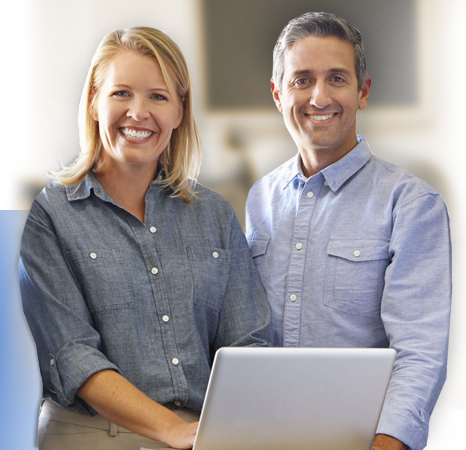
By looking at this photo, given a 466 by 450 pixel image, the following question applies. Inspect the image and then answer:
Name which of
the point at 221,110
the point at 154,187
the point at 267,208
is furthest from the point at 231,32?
the point at 154,187

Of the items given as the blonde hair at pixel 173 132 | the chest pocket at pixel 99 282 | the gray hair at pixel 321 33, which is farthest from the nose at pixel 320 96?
the chest pocket at pixel 99 282

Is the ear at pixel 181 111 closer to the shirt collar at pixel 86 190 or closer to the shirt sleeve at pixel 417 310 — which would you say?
the shirt collar at pixel 86 190

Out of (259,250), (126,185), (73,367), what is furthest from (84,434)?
(259,250)

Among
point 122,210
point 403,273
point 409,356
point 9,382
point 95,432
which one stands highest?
point 122,210

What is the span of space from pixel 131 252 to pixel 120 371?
0.27 metres

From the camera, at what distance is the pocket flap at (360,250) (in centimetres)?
188

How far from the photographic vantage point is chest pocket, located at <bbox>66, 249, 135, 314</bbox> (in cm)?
165

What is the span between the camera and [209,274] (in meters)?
1.80

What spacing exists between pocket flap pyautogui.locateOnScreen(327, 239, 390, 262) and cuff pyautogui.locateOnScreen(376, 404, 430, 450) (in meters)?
0.38

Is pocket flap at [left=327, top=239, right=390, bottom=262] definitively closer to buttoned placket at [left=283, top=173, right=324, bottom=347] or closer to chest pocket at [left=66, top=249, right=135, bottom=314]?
buttoned placket at [left=283, top=173, right=324, bottom=347]

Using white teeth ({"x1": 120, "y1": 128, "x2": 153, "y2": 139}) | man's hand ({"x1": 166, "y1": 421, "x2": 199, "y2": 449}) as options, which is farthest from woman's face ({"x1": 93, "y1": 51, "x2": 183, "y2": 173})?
man's hand ({"x1": 166, "y1": 421, "x2": 199, "y2": 449})

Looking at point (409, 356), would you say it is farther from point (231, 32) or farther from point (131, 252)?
point (231, 32)

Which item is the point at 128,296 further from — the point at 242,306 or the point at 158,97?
the point at 158,97

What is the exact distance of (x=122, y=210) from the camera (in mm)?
1754
